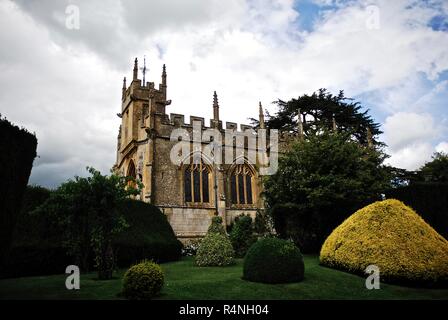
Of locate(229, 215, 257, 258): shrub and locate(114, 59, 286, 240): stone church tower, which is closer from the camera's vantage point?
locate(229, 215, 257, 258): shrub

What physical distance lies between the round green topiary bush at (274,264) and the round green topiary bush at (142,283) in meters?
3.21

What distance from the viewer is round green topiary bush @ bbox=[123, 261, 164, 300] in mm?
7566

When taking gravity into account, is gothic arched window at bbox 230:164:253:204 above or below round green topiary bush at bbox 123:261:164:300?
above

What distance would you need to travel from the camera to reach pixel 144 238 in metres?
14.7

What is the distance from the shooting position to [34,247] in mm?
11258

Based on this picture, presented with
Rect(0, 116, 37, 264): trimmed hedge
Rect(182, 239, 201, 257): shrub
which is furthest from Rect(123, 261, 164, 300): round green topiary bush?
Rect(182, 239, 201, 257): shrub

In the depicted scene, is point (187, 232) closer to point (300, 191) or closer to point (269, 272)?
point (300, 191)

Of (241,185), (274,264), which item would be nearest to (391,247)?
(274,264)

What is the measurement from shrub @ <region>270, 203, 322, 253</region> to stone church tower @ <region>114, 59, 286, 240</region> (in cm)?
422

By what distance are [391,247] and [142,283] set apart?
7651mm

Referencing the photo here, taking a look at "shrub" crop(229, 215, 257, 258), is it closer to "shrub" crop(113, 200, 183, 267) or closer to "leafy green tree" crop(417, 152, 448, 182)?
"shrub" crop(113, 200, 183, 267)

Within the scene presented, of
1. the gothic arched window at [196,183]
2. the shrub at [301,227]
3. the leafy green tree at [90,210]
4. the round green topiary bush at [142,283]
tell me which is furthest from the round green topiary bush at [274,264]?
the gothic arched window at [196,183]

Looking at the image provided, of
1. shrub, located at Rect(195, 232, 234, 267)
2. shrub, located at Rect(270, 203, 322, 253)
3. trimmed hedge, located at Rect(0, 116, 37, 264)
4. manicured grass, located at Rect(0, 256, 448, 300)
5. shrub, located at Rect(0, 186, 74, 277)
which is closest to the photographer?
trimmed hedge, located at Rect(0, 116, 37, 264)
